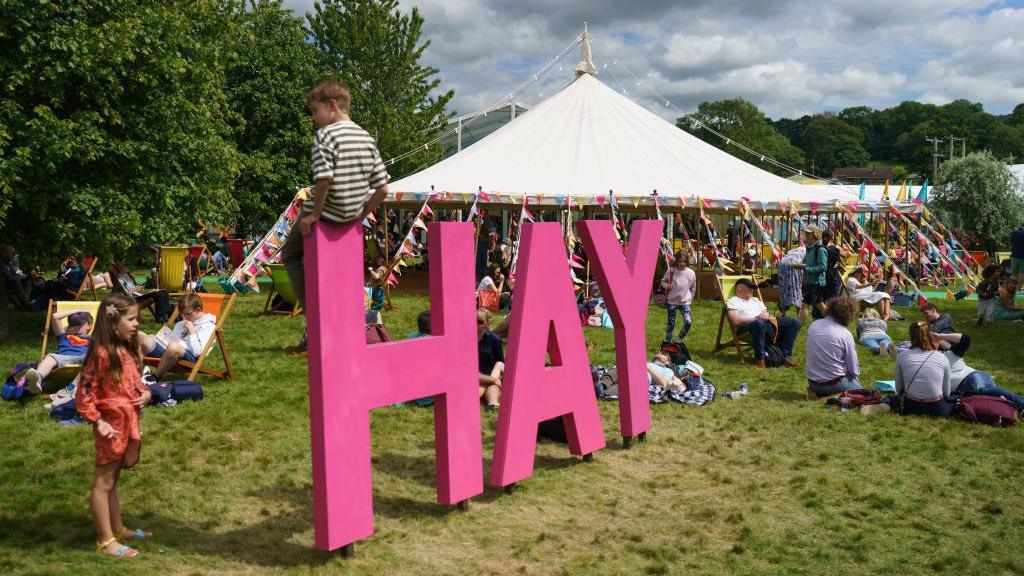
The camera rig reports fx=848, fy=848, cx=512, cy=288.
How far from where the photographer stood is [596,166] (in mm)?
17703

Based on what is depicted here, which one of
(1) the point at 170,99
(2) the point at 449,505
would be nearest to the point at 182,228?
(1) the point at 170,99

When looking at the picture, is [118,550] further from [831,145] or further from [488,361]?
[831,145]

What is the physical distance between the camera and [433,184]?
17.2 meters

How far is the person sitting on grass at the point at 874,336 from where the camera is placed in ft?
34.9

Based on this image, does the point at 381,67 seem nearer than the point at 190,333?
No

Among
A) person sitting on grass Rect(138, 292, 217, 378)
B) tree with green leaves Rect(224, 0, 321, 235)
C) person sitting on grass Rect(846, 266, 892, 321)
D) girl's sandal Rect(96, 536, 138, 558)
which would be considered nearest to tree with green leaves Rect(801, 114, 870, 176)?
tree with green leaves Rect(224, 0, 321, 235)

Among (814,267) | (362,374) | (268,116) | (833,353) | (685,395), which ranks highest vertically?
(268,116)

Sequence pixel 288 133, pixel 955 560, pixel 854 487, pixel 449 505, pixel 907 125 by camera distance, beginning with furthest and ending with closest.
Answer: pixel 907 125 < pixel 288 133 < pixel 854 487 < pixel 449 505 < pixel 955 560

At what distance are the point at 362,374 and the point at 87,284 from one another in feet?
48.7

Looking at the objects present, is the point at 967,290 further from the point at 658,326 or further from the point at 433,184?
the point at 433,184

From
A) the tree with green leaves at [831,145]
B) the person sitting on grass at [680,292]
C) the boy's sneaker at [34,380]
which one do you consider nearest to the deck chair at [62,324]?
the boy's sneaker at [34,380]

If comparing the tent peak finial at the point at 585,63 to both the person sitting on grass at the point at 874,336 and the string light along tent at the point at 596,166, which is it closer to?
the string light along tent at the point at 596,166

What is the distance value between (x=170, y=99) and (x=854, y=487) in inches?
353

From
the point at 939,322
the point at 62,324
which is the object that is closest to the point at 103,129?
the point at 62,324
